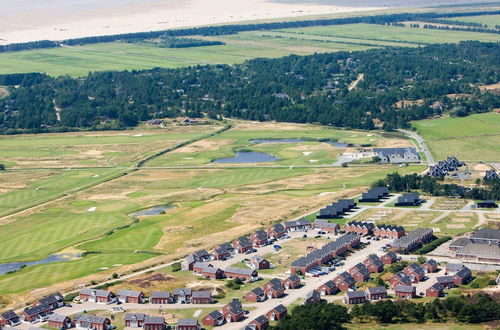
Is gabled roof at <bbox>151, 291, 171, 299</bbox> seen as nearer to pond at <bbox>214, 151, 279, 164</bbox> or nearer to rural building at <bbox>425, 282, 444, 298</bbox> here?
rural building at <bbox>425, 282, 444, 298</bbox>

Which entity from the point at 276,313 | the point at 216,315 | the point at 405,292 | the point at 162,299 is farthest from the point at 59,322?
the point at 405,292

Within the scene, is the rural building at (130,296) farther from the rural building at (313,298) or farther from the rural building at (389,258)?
the rural building at (389,258)

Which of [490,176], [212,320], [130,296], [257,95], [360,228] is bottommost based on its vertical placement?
[212,320]

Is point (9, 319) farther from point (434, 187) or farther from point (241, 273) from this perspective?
point (434, 187)

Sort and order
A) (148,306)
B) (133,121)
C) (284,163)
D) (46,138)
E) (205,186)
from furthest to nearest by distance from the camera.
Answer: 1. (133,121)
2. (46,138)
3. (284,163)
4. (205,186)
5. (148,306)

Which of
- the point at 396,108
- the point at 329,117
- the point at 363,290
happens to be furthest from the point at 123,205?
the point at 396,108

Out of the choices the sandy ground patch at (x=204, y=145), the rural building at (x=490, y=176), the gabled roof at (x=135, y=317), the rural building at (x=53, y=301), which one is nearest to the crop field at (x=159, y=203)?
the sandy ground patch at (x=204, y=145)

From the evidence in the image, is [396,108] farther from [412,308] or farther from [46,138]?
[412,308]
